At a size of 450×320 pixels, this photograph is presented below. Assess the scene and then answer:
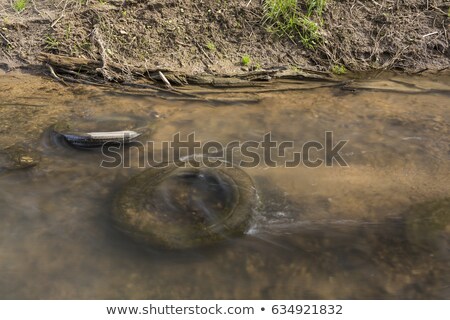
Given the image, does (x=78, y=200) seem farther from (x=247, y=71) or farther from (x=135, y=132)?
(x=247, y=71)

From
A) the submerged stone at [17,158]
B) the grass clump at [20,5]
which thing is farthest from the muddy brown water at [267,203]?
the grass clump at [20,5]

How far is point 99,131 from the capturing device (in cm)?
465

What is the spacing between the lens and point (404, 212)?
3738 mm

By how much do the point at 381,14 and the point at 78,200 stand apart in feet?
14.3

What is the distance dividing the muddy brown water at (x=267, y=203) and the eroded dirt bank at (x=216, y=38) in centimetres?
42

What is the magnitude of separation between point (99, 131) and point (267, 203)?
75.5 inches

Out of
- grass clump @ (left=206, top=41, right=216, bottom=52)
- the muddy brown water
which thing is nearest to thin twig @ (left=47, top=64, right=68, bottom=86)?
the muddy brown water

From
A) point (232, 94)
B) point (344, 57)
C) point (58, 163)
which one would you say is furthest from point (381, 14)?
point (58, 163)

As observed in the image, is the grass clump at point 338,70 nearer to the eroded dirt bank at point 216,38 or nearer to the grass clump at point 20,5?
the eroded dirt bank at point 216,38

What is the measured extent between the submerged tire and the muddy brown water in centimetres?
10

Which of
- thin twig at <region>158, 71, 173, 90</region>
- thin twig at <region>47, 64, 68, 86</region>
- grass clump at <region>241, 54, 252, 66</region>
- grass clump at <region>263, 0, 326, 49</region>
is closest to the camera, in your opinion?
thin twig at <region>158, 71, 173, 90</region>

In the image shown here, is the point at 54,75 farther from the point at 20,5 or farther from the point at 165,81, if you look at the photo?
the point at 165,81

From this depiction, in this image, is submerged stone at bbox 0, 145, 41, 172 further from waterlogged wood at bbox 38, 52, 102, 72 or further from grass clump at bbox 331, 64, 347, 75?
grass clump at bbox 331, 64, 347, 75

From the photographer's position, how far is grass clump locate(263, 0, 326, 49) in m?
5.73
